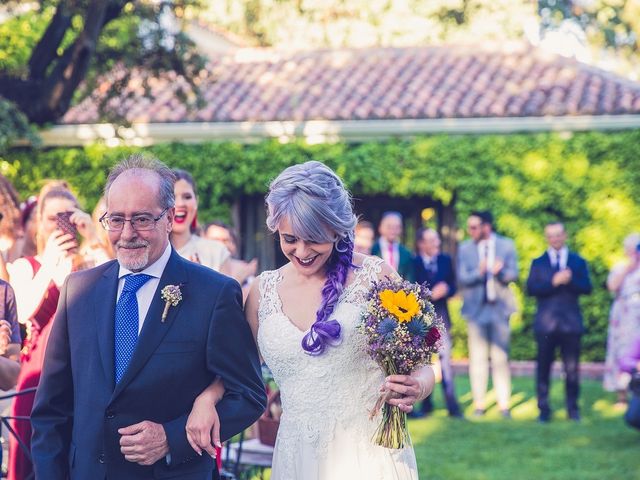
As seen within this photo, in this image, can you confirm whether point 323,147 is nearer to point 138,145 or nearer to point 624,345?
point 138,145

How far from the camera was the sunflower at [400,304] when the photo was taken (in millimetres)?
4152

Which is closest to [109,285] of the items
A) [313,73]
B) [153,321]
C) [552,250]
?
[153,321]

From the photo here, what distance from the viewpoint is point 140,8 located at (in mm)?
14320

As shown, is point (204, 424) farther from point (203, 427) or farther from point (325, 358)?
point (325, 358)

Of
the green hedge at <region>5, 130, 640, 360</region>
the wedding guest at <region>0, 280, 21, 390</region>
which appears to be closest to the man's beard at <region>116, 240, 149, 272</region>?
the wedding guest at <region>0, 280, 21, 390</region>

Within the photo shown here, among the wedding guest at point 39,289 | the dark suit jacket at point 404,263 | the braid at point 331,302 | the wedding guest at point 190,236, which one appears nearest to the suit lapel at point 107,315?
the braid at point 331,302

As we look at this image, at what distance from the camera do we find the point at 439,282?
11.9 metres

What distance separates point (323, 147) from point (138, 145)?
11.7 feet

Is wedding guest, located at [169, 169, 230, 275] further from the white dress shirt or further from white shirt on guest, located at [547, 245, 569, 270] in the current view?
white shirt on guest, located at [547, 245, 569, 270]

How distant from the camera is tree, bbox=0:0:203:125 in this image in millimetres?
13508

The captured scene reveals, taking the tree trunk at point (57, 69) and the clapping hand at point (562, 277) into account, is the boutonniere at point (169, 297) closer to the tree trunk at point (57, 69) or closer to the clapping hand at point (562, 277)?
the clapping hand at point (562, 277)

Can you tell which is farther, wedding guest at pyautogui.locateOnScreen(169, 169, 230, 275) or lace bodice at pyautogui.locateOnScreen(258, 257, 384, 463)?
wedding guest at pyautogui.locateOnScreen(169, 169, 230, 275)

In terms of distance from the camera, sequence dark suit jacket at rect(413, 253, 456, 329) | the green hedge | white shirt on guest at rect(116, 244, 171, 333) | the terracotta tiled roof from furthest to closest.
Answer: the terracotta tiled roof
the green hedge
dark suit jacket at rect(413, 253, 456, 329)
white shirt on guest at rect(116, 244, 171, 333)

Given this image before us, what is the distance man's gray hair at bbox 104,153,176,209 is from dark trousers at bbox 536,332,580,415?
848 centimetres
